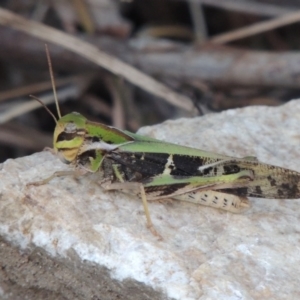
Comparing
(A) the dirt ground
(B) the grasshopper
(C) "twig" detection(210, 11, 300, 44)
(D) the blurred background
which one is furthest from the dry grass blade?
(A) the dirt ground

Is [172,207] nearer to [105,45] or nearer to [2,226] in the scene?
[2,226]

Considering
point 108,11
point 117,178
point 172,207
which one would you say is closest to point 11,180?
point 117,178

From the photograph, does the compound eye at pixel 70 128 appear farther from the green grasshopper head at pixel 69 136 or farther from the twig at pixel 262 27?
the twig at pixel 262 27

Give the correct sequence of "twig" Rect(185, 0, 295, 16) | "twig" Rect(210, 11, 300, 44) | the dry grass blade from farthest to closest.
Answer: "twig" Rect(185, 0, 295, 16), "twig" Rect(210, 11, 300, 44), the dry grass blade

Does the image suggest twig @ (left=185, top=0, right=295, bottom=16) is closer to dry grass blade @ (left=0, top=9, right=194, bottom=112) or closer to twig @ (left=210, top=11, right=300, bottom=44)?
twig @ (left=210, top=11, right=300, bottom=44)

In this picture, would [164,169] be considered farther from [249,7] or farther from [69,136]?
[249,7]

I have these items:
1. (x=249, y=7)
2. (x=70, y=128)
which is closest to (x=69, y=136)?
(x=70, y=128)

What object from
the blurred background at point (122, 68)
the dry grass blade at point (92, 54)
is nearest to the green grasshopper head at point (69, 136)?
the blurred background at point (122, 68)
